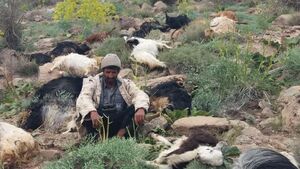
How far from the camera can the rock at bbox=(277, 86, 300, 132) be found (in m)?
5.16

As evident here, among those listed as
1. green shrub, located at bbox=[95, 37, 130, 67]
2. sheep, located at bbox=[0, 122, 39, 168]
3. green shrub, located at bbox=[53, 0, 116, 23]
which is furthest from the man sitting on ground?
green shrub, located at bbox=[53, 0, 116, 23]

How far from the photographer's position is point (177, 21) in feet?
36.0

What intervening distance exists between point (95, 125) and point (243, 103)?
6.33 ft

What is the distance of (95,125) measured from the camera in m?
4.79

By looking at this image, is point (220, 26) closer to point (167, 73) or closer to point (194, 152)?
point (167, 73)

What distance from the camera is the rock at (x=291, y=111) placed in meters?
5.16

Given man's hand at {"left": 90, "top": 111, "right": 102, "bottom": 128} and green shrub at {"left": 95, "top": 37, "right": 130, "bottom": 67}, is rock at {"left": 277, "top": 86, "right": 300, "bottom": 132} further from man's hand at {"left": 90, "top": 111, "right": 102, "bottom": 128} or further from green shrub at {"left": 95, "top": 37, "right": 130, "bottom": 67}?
green shrub at {"left": 95, "top": 37, "right": 130, "bottom": 67}

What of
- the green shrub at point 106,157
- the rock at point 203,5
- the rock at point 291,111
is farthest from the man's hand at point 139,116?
the rock at point 203,5

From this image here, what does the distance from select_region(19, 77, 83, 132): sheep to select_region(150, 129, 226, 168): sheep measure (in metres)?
1.90

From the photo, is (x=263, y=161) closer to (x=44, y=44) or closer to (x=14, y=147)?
(x=14, y=147)

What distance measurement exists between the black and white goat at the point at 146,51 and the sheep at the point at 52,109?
148cm

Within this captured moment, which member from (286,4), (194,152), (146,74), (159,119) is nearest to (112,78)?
(159,119)

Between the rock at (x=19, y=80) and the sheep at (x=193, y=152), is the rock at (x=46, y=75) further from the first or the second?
the sheep at (x=193, y=152)

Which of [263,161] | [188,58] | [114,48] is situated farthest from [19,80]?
[263,161]
